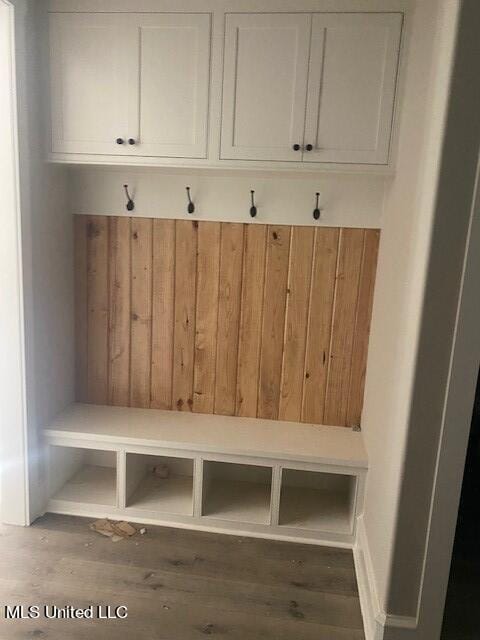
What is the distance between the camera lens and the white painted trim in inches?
70.7

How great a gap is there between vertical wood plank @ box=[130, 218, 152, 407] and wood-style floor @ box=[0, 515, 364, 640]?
66 cm

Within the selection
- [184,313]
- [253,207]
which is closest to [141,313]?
[184,313]

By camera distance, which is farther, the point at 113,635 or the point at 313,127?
the point at 313,127

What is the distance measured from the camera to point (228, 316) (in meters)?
2.31

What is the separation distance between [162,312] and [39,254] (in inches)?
24.6

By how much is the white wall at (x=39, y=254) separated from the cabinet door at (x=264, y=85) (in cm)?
77

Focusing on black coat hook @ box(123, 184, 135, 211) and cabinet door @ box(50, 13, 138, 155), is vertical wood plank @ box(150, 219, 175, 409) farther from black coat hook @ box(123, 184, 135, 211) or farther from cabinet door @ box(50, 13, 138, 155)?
cabinet door @ box(50, 13, 138, 155)

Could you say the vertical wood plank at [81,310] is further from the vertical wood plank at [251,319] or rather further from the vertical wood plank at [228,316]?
the vertical wood plank at [251,319]

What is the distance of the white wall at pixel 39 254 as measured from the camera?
185cm

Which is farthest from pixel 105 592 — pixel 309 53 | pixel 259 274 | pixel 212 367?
pixel 309 53

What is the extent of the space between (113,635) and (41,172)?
1771 millimetres

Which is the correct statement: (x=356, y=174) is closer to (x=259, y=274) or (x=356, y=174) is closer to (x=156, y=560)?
(x=259, y=274)

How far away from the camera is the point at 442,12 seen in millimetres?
1318

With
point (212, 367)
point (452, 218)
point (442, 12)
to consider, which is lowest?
point (212, 367)
